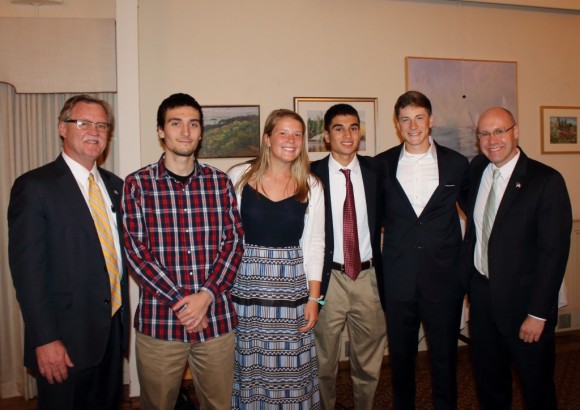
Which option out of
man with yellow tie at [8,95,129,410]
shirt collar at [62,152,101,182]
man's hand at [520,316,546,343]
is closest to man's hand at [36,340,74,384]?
man with yellow tie at [8,95,129,410]

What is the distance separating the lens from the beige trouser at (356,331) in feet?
8.66

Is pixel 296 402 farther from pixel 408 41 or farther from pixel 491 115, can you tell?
pixel 408 41

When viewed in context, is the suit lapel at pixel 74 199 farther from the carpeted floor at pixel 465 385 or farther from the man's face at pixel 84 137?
the carpeted floor at pixel 465 385

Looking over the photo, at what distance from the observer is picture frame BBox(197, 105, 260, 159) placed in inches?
143

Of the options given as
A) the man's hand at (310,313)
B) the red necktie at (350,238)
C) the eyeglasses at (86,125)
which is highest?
the eyeglasses at (86,125)

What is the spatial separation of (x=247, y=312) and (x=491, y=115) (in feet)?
5.86

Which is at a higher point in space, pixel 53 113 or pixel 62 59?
pixel 62 59

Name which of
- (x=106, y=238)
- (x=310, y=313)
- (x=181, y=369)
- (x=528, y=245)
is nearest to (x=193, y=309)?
(x=181, y=369)

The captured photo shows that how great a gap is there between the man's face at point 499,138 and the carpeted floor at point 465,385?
1.86 meters

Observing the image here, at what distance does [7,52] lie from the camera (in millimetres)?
3287

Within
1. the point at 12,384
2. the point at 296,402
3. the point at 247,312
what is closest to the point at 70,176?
the point at 247,312

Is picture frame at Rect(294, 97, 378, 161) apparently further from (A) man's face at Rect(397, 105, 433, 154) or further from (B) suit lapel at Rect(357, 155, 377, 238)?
(A) man's face at Rect(397, 105, 433, 154)

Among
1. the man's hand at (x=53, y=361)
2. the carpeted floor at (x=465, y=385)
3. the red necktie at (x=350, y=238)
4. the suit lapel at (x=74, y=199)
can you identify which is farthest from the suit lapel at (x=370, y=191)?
the man's hand at (x=53, y=361)

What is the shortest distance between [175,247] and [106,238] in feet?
1.18
